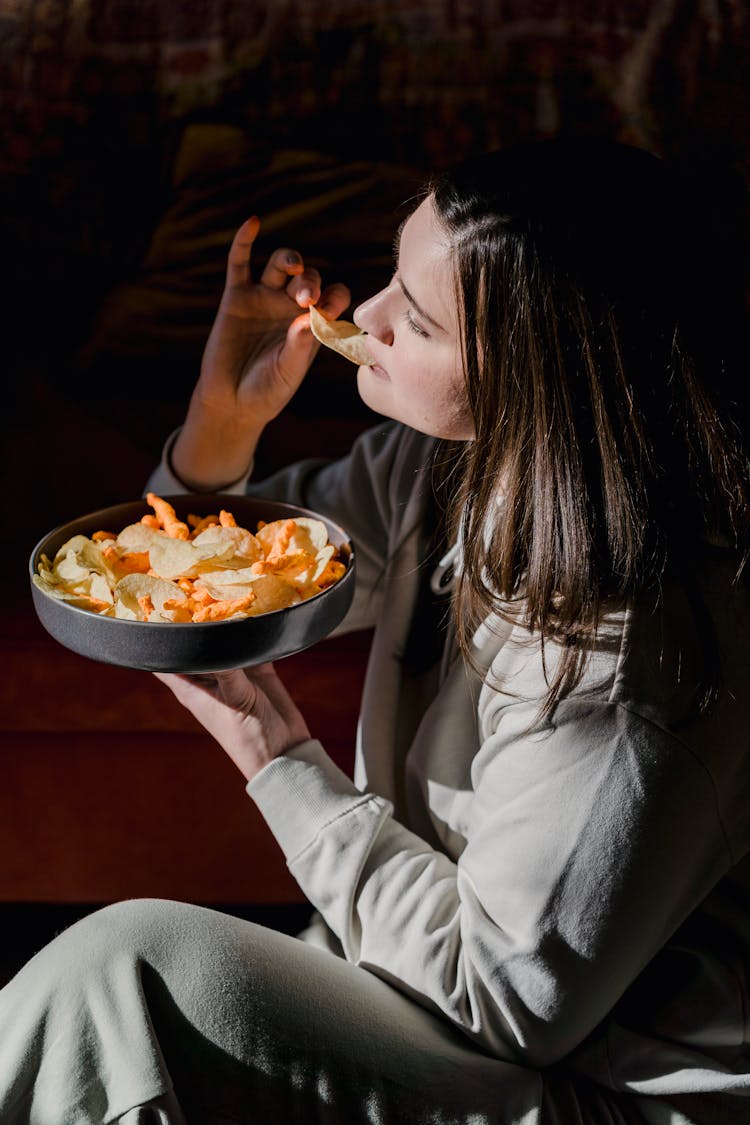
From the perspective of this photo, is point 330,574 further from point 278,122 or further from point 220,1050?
point 278,122

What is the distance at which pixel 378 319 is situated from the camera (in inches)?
35.4

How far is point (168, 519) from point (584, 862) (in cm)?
51

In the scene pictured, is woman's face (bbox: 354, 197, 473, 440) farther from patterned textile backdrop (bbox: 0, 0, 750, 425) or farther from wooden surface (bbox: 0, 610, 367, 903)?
patterned textile backdrop (bbox: 0, 0, 750, 425)

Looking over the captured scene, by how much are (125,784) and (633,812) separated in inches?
35.0

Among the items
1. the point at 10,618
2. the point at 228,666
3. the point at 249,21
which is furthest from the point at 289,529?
the point at 249,21

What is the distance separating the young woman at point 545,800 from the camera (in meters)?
0.78

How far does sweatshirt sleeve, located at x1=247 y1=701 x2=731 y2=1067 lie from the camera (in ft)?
2.53

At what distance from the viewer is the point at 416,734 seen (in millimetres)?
1092

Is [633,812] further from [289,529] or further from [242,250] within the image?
[242,250]

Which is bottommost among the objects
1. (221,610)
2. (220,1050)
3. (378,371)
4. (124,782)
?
(124,782)

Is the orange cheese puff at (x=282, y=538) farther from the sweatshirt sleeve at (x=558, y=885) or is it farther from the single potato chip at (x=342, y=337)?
the sweatshirt sleeve at (x=558, y=885)

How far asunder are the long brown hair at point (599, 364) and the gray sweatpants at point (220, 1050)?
0.29m

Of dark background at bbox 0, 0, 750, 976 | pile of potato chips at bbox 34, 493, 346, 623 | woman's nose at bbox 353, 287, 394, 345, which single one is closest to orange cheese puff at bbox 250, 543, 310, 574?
pile of potato chips at bbox 34, 493, 346, 623

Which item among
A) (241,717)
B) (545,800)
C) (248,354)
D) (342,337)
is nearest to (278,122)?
(248,354)
